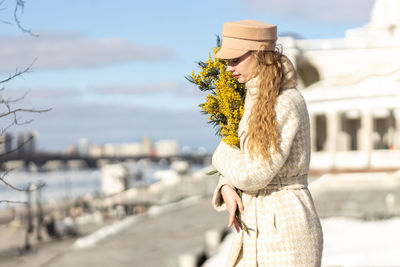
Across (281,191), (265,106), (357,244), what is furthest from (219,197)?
(357,244)

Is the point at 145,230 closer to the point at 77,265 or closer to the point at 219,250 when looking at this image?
the point at 77,265

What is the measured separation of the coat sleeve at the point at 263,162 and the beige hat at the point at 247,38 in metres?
0.34

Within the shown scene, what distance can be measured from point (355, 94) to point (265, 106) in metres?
37.1

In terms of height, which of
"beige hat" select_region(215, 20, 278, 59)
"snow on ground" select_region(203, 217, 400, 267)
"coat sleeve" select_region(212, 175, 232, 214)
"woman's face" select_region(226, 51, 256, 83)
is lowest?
"snow on ground" select_region(203, 217, 400, 267)

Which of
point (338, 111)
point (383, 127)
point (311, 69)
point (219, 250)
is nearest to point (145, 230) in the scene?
point (219, 250)

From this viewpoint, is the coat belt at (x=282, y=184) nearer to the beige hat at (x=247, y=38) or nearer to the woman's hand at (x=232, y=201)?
the woman's hand at (x=232, y=201)

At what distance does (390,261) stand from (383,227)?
18.3 feet

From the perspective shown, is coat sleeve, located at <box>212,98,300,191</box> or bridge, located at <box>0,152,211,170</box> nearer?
coat sleeve, located at <box>212,98,300,191</box>

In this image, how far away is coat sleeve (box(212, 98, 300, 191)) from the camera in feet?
11.4

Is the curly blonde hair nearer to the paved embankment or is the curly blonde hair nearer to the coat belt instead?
the coat belt

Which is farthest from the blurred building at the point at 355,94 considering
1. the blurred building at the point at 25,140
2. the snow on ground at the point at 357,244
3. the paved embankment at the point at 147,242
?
the snow on ground at the point at 357,244

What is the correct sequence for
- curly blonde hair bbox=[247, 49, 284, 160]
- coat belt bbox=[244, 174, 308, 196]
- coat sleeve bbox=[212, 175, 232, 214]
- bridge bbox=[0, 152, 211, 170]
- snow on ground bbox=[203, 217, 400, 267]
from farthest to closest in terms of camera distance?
bridge bbox=[0, 152, 211, 170] < snow on ground bbox=[203, 217, 400, 267] < coat sleeve bbox=[212, 175, 232, 214] < coat belt bbox=[244, 174, 308, 196] < curly blonde hair bbox=[247, 49, 284, 160]

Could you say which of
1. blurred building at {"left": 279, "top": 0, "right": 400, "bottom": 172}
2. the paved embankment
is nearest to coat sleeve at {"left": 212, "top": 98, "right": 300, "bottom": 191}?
the paved embankment

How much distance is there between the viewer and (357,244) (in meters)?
12.0
